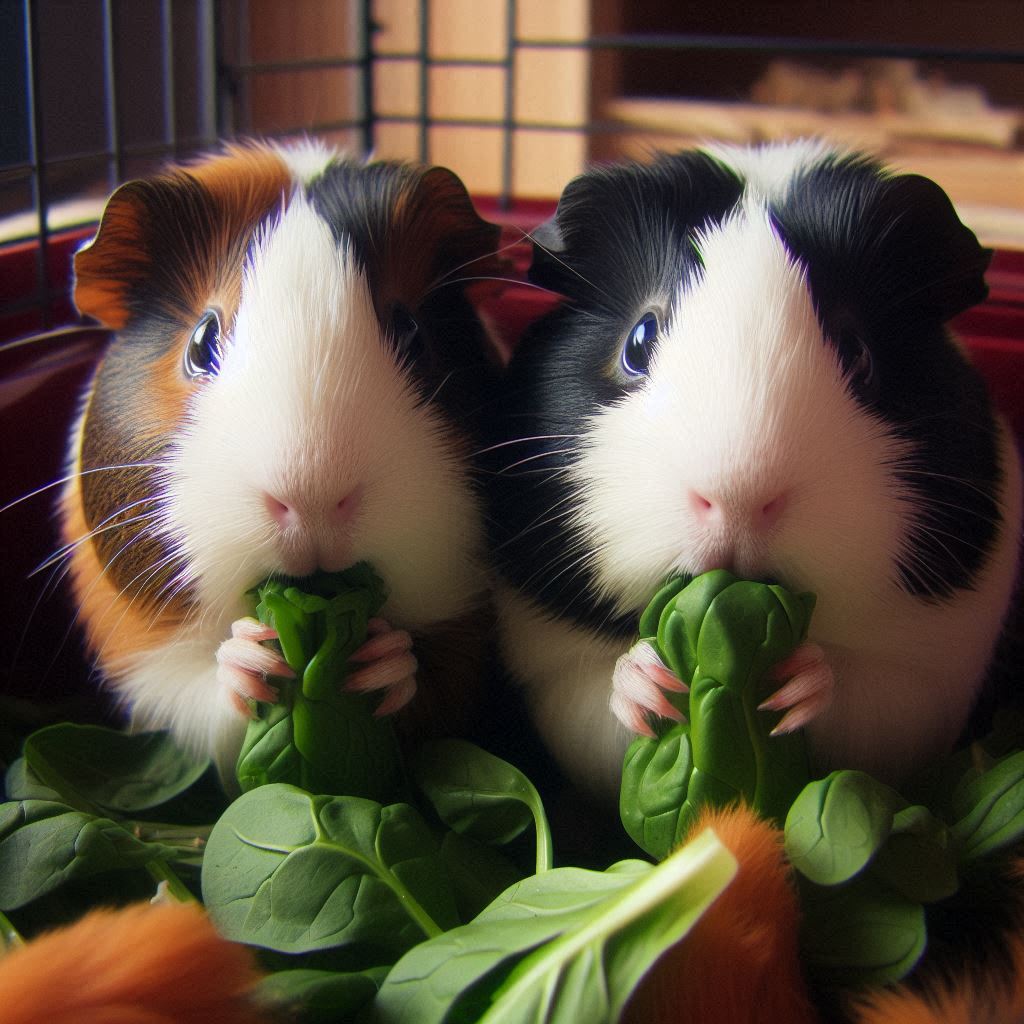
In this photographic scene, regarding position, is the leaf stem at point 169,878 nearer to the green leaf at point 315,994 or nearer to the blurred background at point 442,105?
the green leaf at point 315,994

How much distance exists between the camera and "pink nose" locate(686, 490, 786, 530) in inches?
34.0

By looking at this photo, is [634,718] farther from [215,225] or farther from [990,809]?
[215,225]

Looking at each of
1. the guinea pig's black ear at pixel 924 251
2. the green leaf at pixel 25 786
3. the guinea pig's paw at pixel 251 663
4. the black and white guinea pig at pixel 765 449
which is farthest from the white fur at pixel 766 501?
the green leaf at pixel 25 786

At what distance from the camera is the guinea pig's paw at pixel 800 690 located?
932mm

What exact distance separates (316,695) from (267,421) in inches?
9.9

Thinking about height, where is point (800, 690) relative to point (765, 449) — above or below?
below

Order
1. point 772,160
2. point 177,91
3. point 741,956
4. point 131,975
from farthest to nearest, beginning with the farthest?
point 177,91 < point 772,160 < point 741,956 < point 131,975

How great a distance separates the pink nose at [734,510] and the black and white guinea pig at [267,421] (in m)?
0.26

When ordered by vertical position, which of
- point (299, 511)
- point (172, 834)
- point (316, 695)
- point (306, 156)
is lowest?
point (172, 834)

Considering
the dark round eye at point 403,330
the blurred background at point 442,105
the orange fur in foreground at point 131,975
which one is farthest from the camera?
the blurred background at point 442,105

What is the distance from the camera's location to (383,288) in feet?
3.61

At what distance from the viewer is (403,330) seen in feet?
3.61

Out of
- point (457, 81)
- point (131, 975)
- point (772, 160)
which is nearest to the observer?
point (131, 975)

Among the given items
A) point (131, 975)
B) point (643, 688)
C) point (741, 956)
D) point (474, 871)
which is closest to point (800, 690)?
point (643, 688)
